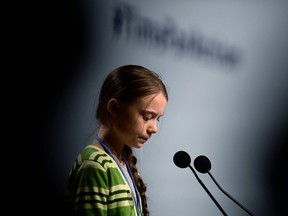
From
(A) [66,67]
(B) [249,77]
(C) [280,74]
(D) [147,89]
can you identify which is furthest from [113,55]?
(C) [280,74]

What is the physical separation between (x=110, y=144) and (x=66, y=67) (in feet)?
0.89

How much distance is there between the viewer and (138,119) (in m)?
0.92

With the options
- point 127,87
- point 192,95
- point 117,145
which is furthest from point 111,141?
point 192,95

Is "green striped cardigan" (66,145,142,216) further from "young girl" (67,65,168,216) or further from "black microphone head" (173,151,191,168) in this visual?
"black microphone head" (173,151,191,168)

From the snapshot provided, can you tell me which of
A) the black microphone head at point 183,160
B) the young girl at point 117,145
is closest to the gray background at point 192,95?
the young girl at point 117,145

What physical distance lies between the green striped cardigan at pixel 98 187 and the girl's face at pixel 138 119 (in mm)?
71

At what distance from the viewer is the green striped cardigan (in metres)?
0.82

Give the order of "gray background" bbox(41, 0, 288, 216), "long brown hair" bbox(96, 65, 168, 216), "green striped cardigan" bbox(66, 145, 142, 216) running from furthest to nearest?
1. "gray background" bbox(41, 0, 288, 216)
2. "long brown hair" bbox(96, 65, 168, 216)
3. "green striped cardigan" bbox(66, 145, 142, 216)

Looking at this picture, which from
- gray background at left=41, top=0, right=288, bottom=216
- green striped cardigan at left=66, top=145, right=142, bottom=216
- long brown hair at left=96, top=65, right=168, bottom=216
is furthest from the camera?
gray background at left=41, top=0, right=288, bottom=216

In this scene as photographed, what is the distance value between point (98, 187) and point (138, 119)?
0.61 feet

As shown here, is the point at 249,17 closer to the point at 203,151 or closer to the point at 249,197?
the point at 203,151

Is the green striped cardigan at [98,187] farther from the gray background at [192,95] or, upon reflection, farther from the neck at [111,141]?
the gray background at [192,95]

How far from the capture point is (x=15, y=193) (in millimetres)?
979

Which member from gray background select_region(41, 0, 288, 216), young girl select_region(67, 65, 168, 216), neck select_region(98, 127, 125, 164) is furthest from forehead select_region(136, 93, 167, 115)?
gray background select_region(41, 0, 288, 216)
